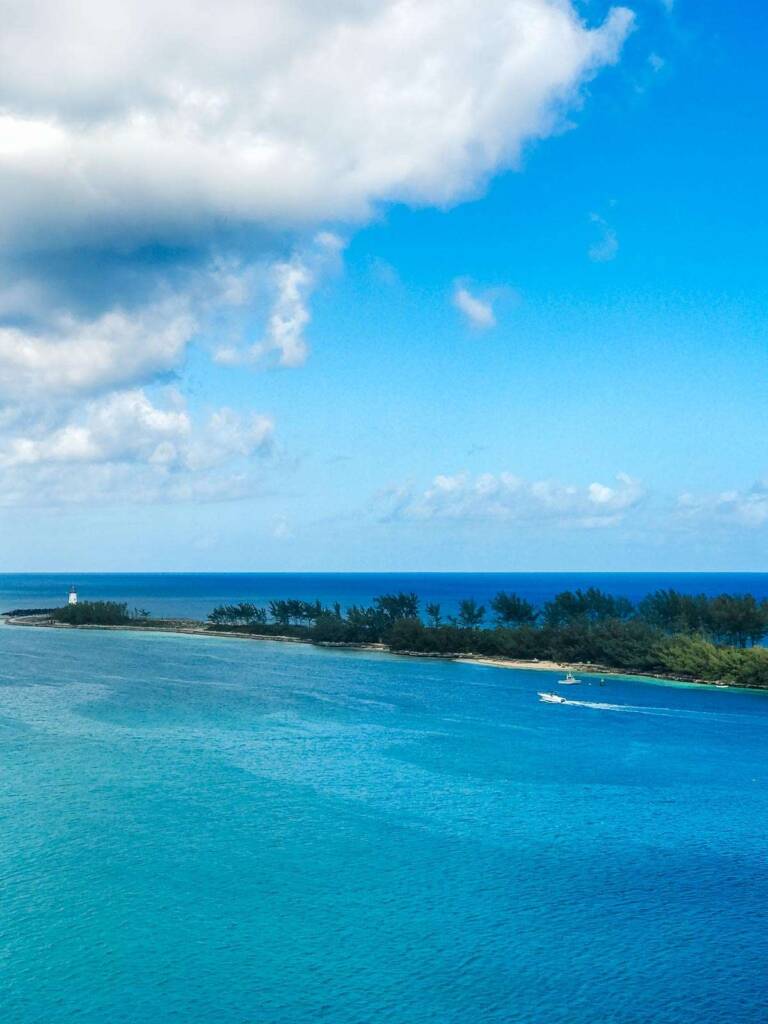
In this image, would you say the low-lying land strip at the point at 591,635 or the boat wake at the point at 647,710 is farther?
the low-lying land strip at the point at 591,635

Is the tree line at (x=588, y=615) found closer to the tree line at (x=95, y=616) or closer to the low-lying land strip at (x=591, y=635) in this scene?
the low-lying land strip at (x=591, y=635)

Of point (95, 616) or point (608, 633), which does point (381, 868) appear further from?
point (95, 616)

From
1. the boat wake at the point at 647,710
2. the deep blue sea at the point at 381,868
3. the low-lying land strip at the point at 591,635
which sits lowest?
the boat wake at the point at 647,710

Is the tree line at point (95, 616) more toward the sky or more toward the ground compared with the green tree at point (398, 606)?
more toward the ground

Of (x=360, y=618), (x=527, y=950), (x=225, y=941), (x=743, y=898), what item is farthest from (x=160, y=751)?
(x=360, y=618)

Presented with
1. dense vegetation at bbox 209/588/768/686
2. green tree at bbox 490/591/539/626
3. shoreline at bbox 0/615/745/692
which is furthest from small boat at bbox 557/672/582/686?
green tree at bbox 490/591/539/626

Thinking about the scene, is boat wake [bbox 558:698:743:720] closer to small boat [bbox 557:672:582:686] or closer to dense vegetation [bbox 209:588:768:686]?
small boat [bbox 557:672:582:686]

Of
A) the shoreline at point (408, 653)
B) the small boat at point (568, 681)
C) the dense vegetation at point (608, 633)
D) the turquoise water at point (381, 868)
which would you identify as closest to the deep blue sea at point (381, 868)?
the turquoise water at point (381, 868)
